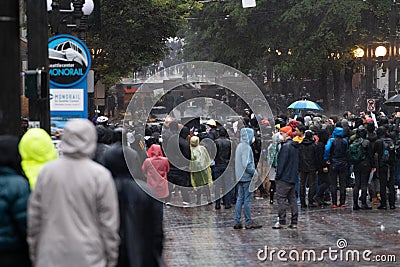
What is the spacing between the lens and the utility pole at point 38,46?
12.1m

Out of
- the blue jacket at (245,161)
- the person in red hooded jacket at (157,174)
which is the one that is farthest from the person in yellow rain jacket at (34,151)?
the blue jacket at (245,161)

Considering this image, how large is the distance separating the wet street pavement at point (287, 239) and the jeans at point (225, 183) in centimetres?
48

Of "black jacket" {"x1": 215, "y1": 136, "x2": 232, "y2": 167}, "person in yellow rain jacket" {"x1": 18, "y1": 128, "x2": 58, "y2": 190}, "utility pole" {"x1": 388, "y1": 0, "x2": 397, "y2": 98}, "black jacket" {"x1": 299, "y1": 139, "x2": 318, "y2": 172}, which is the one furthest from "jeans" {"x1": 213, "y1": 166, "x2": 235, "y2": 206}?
"person in yellow rain jacket" {"x1": 18, "y1": 128, "x2": 58, "y2": 190}

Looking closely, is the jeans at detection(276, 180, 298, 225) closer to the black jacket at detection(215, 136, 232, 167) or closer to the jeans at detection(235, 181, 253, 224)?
the jeans at detection(235, 181, 253, 224)

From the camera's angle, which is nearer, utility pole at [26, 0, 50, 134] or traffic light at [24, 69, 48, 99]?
traffic light at [24, 69, 48, 99]

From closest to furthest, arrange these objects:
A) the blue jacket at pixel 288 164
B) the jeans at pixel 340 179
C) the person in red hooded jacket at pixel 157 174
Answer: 1. the person in red hooded jacket at pixel 157 174
2. the blue jacket at pixel 288 164
3. the jeans at pixel 340 179

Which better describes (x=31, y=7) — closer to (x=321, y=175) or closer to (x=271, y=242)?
(x=271, y=242)

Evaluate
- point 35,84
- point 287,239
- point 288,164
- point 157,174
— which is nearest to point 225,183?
point 288,164

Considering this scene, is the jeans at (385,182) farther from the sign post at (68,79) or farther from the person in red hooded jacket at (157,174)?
the sign post at (68,79)

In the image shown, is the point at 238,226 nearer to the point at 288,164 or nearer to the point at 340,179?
the point at 288,164

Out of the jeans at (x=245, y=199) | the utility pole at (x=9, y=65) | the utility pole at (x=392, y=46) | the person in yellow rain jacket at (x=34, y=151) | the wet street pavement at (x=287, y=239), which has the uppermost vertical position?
the utility pole at (x=392, y=46)

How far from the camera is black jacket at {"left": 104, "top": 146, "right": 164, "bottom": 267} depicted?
6.86 meters

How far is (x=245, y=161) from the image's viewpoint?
1521 centimetres

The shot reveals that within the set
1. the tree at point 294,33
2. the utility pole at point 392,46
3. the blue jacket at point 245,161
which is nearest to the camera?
the blue jacket at point 245,161
